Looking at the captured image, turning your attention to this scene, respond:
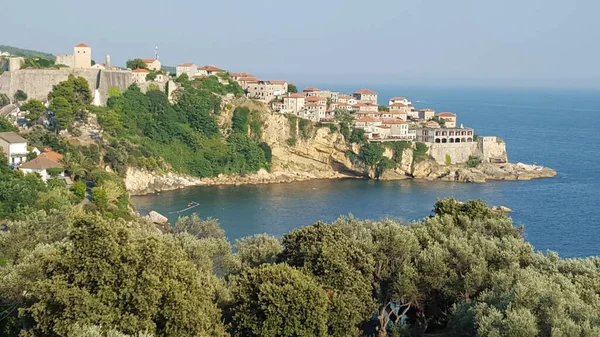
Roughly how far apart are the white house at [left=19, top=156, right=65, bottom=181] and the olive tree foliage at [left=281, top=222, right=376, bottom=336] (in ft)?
63.0

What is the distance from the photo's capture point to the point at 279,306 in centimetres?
1094

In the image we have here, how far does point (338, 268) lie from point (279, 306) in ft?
6.15


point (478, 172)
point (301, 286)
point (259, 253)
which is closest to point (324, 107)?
point (478, 172)

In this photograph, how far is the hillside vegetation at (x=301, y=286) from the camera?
9.82 meters

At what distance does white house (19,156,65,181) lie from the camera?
97.4 ft

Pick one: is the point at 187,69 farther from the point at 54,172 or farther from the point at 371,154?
the point at 54,172

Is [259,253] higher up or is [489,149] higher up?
[259,253]

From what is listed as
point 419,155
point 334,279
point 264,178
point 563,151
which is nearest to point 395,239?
point 334,279

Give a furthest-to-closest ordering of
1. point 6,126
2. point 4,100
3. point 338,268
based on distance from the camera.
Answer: point 4,100
point 6,126
point 338,268

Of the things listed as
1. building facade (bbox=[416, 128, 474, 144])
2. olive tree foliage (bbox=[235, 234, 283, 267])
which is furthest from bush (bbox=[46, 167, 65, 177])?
building facade (bbox=[416, 128, 474, 144])

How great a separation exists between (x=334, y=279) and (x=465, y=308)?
230 centimetres

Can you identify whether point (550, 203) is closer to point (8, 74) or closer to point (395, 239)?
point (395, 239)

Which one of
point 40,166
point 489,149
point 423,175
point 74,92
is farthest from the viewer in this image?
point 489,149

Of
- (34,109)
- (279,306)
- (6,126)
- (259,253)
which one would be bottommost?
(259,253)
